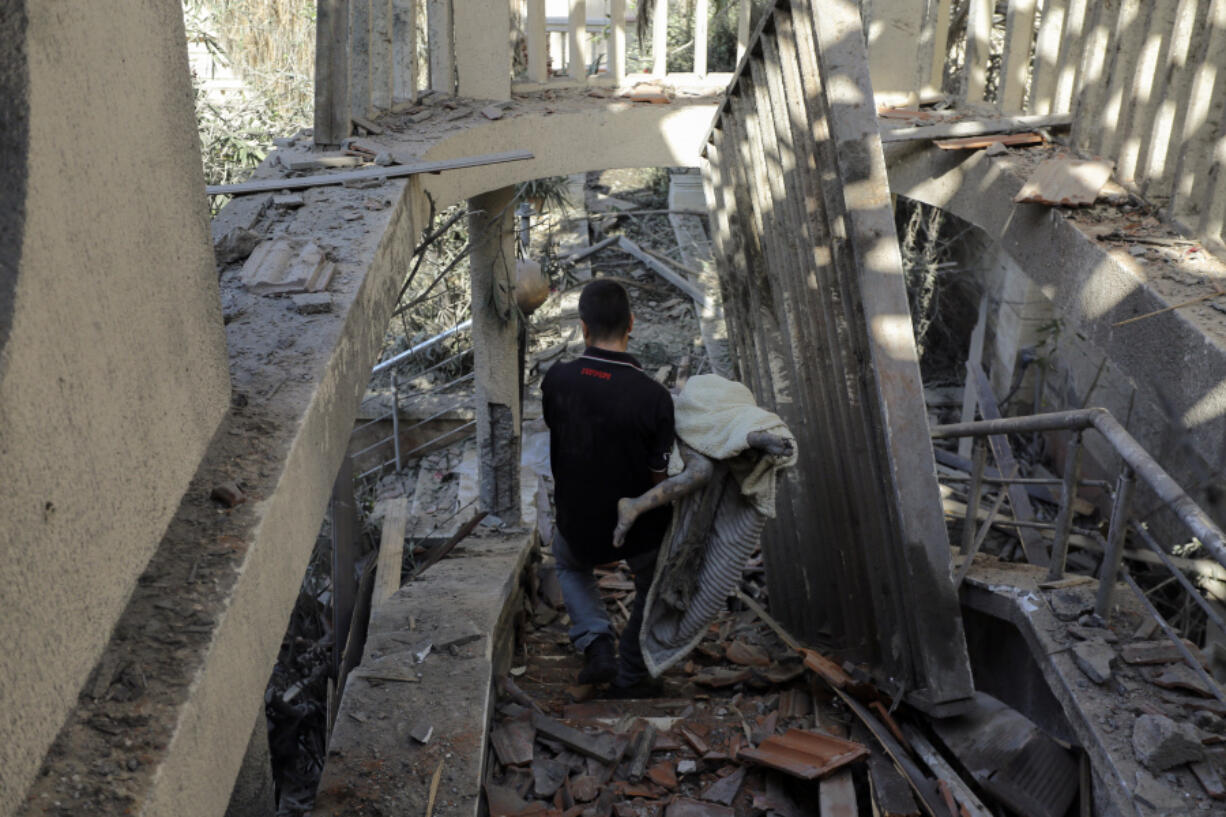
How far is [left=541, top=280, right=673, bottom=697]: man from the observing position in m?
4.36

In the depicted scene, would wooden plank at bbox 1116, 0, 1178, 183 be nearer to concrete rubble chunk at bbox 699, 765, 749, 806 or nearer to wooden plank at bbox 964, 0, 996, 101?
wooden plank at bbox 964, 0, 996, 101

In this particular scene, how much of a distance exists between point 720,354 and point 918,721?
6.01 metres

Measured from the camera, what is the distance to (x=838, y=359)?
433 centimetres

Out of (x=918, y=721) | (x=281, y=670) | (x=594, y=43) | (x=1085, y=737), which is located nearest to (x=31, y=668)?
(x=1085, y=737)

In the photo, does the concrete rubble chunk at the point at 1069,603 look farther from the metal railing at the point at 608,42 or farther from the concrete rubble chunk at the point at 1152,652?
the metal railing at the point at 608,42

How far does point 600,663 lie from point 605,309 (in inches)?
65.1

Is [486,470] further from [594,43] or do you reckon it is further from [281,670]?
[594,43]

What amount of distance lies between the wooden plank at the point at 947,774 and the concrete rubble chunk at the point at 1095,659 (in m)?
0.57

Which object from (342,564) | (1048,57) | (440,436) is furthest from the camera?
(440,436)

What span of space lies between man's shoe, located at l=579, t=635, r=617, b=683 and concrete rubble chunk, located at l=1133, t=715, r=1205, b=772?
7.59 ft

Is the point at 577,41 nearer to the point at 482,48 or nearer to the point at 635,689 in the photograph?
the point at 482,48

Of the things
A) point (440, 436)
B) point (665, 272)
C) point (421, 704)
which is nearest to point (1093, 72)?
point (421, 704)

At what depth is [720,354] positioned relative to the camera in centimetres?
1009

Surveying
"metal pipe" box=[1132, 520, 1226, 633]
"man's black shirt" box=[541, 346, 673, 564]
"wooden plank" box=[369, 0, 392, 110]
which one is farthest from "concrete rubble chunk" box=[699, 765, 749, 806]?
"wooden plank" box=[369, 0, 392, 110]
